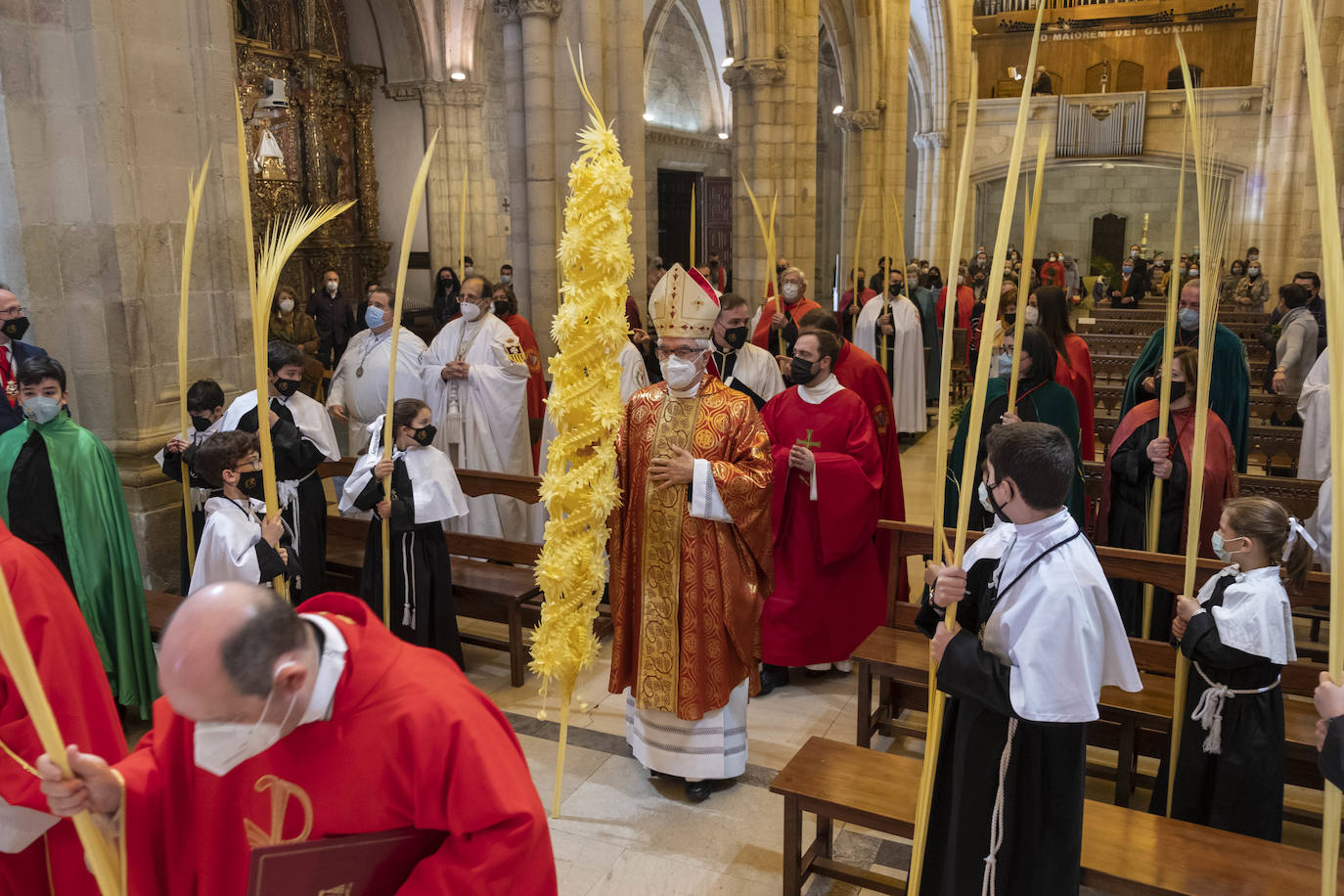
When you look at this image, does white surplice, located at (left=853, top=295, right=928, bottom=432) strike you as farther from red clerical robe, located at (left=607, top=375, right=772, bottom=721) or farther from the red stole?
red clerical robe, located at (left=607, top=375, right=772, bottom=721)

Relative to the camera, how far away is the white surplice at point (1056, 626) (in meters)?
2.30

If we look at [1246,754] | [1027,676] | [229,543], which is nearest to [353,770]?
[1027,676]

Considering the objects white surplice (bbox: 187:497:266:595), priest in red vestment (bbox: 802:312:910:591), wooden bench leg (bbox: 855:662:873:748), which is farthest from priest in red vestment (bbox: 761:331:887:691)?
white surplice (bbox: 187:497:266:595)

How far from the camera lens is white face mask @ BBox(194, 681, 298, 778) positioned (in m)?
1.55

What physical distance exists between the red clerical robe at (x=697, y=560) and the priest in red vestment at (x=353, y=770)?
2.16 meters

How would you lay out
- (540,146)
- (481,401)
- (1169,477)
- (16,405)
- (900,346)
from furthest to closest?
(900,346) → (540,146) → (481,401) → (16,405) → (1169,477)

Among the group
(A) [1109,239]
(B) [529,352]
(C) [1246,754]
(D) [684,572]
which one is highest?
(A) [1109,239]

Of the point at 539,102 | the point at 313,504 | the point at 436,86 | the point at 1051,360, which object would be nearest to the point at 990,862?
the point at 1051,360

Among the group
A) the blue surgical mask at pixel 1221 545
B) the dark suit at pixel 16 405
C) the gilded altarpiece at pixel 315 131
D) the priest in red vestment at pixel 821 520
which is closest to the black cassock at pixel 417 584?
the priest in red vestment at pixel 821 520

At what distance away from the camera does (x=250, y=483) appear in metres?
4.02

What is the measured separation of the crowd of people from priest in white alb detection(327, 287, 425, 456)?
0.03m

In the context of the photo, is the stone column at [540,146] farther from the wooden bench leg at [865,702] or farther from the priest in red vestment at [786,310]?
the wooden bench leg at [865,702]

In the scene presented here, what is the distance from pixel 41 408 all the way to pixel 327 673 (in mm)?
3148

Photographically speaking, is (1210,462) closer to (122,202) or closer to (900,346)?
(122,202)
